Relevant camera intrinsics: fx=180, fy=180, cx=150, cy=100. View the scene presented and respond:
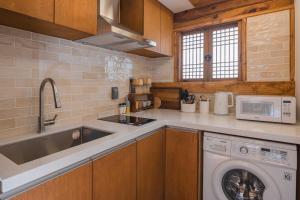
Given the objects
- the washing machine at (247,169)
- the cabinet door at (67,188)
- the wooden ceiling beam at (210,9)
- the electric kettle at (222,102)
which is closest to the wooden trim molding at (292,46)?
the wooden ceiling beam at (210,9)

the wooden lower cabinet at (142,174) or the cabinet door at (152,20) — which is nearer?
the wooden lower cabinet at (142,174)

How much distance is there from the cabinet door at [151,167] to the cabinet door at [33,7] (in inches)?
39.7

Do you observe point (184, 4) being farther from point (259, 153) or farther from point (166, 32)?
point (259, 153)

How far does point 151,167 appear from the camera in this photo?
153 centimetres

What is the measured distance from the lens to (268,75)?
183 centimetres

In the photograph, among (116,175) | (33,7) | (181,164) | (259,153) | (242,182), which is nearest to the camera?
(33,7)

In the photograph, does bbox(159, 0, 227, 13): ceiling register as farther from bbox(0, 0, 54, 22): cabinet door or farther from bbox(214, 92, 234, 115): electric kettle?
bbox(0, 0, 54, 22): cabinet door

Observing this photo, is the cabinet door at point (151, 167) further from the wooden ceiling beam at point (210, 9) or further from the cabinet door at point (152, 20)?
the wooden ceiling beam at point (210, 9)

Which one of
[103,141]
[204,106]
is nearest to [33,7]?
[103,141]

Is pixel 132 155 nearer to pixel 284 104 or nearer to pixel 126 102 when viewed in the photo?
pixel 126 102

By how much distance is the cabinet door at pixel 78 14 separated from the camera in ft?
3.65

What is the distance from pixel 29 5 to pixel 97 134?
92cm

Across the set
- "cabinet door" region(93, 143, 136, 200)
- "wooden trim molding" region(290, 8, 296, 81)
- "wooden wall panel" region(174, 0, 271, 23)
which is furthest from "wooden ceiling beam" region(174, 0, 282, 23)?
"cabinet door" region(93, 143, 136, 200)

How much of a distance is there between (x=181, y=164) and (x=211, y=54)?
1363 millimetres
